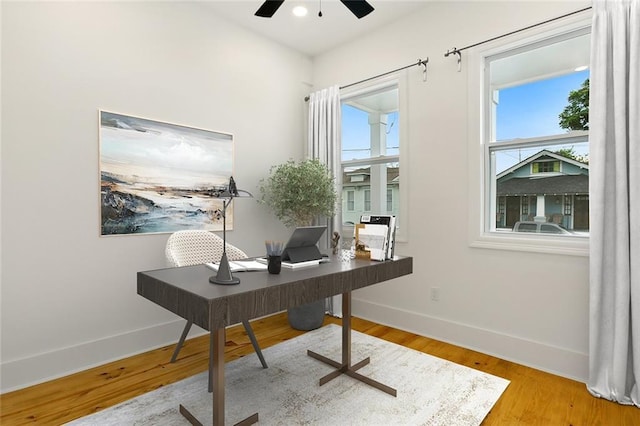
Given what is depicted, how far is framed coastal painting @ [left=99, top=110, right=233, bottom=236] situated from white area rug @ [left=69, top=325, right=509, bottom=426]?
4.26ft

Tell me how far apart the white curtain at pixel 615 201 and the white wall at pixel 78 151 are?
9.80 ft

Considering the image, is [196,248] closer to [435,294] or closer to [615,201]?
[435,294]

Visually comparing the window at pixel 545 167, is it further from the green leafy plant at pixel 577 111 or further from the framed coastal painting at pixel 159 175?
the framed coastal painting at pixel 159 175

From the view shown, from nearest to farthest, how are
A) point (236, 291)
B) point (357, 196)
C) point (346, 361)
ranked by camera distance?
1. point (236, 291)
2. point (346, 361)
3. point (357, 196)

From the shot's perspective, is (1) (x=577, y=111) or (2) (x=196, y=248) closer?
(1) (x=577, y=111)

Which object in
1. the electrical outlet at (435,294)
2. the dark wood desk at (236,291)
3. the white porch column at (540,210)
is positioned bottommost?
the electrical outlet at (435,294)

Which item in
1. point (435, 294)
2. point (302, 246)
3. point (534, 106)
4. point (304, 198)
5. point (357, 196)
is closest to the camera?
point (302, 246)

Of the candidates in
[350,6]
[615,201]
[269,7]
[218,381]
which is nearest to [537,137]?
[615,201]

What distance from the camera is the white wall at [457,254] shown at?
8.30 feet

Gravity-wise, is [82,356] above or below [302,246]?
below

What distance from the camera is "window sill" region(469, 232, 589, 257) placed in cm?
245

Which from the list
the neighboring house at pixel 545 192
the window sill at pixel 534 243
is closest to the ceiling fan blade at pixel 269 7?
the neighboring house at pixel 545 192

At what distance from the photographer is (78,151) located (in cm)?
255

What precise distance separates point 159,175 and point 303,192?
1261 millimetres
